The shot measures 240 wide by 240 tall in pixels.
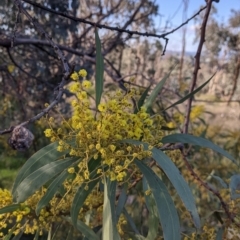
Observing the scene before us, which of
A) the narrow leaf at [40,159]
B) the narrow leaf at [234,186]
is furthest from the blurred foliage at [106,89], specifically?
the narrow leaf at [40,159]

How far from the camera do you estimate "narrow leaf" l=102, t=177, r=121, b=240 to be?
59 cm

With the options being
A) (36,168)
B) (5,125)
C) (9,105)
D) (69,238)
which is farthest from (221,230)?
(9,105)

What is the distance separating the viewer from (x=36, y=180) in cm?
64

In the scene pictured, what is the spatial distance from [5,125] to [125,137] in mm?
2628

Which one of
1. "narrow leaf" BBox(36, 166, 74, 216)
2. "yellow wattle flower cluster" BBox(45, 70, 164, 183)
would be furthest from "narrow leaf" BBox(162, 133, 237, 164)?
"narrow leaf" BBox(36, 166, 74, 216)

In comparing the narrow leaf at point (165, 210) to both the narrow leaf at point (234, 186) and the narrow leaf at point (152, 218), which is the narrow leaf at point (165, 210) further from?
the narrow leaf at point (234, 186)

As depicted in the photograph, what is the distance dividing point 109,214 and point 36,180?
13 centimetres

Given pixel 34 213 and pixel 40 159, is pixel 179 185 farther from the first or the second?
pixel 34 213

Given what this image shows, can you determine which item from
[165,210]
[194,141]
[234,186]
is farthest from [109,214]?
[234,186]

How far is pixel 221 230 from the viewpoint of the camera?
2.92ft

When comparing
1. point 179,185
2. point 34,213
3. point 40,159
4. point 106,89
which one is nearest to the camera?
point 179,185

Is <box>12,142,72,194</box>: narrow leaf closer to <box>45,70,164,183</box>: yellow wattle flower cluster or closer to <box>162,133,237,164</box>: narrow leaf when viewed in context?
<box>45,70,164,183</box>: yellow wattle flower cluster

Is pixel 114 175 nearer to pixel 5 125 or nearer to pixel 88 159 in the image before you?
pixel 88 159

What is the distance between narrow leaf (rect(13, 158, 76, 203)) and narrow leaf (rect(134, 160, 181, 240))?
0.15 meters
